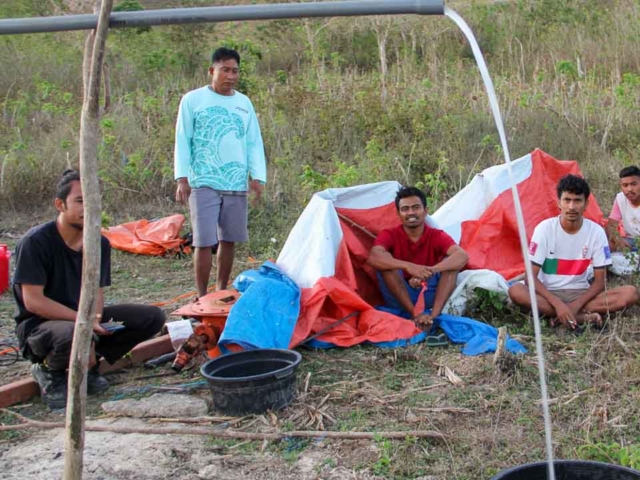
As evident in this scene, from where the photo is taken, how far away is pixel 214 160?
498 cm

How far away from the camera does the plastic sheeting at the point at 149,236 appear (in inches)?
272

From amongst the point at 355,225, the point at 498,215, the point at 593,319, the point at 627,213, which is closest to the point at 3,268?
the point at 355,225

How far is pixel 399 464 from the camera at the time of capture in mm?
2986

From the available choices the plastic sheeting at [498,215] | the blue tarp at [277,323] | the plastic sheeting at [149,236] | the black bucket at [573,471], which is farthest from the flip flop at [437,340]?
the plastic sheeting at [149,236]

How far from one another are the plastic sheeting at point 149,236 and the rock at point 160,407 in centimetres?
318

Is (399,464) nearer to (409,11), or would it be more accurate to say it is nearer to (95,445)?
(95,445)

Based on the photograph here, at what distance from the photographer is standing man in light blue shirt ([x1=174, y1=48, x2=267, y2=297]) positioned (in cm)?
494

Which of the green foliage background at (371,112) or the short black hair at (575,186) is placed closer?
the short black hair at (575,186)

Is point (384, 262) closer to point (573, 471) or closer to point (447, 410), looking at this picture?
point (447, 410)

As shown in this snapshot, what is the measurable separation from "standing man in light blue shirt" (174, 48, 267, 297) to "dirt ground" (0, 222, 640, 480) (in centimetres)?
104

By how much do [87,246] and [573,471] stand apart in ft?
5.56

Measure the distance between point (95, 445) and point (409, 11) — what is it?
86.8 inches

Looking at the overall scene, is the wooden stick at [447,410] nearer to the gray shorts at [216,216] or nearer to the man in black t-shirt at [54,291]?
the man in black t-shirt at [54,291]

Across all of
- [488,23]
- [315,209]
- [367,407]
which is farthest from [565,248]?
[488,23]
